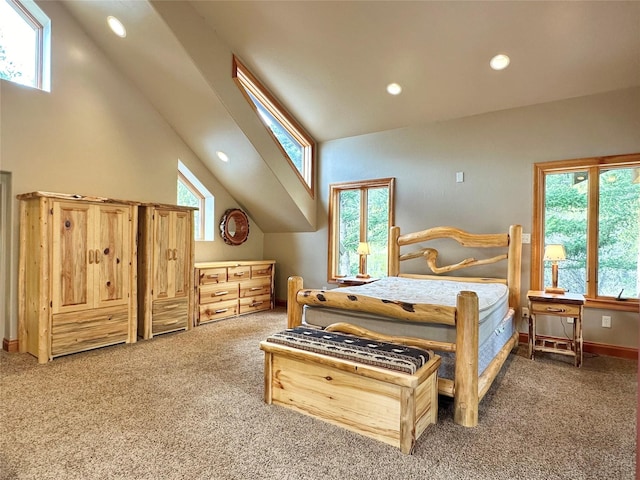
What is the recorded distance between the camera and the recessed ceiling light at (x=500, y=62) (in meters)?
3.60

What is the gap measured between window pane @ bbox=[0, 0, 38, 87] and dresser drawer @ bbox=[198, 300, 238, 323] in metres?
3.18

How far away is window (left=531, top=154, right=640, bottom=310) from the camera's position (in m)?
3.65

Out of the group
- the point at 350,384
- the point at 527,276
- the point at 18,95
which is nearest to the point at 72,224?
the point at 18,95

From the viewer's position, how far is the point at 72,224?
3.51 metres

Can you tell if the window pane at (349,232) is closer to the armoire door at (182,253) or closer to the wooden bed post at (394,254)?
the wooden bed post at (394,254)

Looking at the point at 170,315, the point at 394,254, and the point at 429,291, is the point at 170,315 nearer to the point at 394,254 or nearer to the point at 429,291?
the point at 394,254

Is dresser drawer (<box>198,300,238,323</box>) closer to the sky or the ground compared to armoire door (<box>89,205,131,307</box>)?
closer to the ground

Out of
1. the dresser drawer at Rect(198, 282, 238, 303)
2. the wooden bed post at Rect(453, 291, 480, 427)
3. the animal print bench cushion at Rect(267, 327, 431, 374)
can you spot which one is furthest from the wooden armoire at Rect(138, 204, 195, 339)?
the wooden bed post at Rect(453, 291, 480, 427)

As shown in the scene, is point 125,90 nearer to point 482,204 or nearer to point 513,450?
point 482,204

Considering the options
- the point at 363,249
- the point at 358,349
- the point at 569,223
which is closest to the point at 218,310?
the point at 363,249

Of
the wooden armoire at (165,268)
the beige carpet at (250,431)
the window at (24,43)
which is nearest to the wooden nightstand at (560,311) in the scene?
the beige carpet at (250,431)

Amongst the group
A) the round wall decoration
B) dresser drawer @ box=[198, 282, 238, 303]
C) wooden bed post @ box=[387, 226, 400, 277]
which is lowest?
dresser drawer @ box=[198, 282, 238, 303]

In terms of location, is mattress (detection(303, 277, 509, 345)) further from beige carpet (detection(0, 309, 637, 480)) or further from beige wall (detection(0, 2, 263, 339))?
beige wall (detection(0, 2, 263, 339))

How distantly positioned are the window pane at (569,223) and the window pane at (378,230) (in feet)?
6.41
